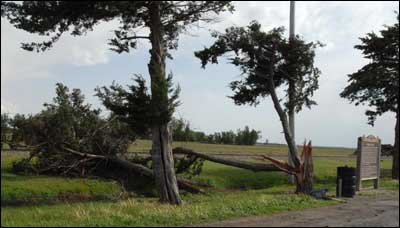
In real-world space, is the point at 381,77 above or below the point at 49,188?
above

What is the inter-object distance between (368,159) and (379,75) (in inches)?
305

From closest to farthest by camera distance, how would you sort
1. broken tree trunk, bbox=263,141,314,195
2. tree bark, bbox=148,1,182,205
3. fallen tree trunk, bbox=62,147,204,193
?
1. tree bark, bbox=148,1,182,205
2. broken tree trunk, bbox=263,141,314,195
3. fallen tree trunk, bbox=62,147,204,193

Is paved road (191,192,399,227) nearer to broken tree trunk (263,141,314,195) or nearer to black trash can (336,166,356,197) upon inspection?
black trash can (336,166,356,197)

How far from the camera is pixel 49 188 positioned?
21547mm

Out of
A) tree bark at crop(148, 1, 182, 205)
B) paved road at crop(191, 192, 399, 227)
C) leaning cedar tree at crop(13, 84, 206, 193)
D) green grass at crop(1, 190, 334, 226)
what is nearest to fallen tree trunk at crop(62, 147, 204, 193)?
leaning cedar tree at crop(13, 84, 206, 193)

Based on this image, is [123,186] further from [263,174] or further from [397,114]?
[397,114]

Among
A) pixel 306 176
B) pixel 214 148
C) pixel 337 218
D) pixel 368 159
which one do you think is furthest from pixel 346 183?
pixel 214 148

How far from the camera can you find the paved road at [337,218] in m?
13.6

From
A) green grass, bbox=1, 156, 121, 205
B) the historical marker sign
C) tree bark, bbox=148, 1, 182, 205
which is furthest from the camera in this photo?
the historical marker sign

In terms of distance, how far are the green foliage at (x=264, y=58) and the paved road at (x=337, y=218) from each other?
28.5ft

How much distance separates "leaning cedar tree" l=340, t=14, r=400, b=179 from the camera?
3195 centimetres

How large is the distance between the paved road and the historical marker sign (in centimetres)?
602

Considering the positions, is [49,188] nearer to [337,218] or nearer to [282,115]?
[282,115]

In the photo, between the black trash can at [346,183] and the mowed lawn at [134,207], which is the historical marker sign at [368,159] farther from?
the black trash can at [346,183]
